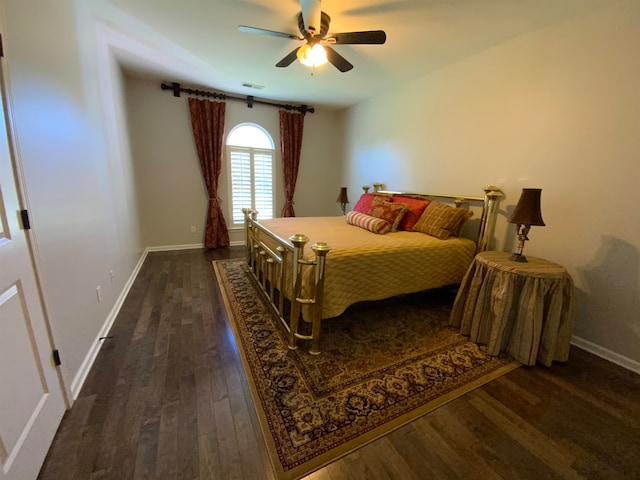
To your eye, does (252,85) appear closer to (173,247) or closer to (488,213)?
(173,247)

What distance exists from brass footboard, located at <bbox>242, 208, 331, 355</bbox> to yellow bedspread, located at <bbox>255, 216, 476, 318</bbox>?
85 millimetres

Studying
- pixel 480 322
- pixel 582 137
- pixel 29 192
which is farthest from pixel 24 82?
pixel 582 137

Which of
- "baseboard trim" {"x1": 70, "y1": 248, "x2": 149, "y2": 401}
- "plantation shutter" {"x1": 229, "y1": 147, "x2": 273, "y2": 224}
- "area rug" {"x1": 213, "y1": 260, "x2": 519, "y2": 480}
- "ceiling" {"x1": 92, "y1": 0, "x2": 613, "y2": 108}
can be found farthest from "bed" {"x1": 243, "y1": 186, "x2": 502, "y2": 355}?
"plantation shutter" {"x1": 229, "y1": 147, "x2": 273, "y2": 224}

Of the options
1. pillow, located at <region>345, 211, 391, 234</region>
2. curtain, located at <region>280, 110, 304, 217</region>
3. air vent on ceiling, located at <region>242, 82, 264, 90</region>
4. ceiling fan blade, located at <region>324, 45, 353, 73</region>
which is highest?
air vent on ceiling, located at <region>242, 82, 264, 90</region>

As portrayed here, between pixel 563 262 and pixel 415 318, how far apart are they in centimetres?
133

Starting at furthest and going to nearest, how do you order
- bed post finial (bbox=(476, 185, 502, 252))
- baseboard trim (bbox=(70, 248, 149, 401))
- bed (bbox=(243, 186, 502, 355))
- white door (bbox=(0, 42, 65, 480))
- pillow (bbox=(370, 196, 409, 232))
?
pillow (bbox=(370, 196, 409, 232)) → bed post finial (bbox=(476, 185, 502, 252)) → bed (bbox=(243, 186, 502, 355)) → baseboard trim (bbox=(70, 248, 149, 401)) → white door (bbox=(0, 42, 65, 480))

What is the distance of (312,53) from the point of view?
2.26 meters

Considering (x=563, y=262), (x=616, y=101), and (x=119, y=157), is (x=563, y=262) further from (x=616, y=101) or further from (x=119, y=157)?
(x=119, y=157)

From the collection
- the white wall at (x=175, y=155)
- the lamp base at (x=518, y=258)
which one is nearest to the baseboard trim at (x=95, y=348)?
the white wall at (x=175, y=155)

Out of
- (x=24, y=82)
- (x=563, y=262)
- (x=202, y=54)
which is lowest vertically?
(x=563, y=262)

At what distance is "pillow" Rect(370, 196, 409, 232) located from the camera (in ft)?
9.43

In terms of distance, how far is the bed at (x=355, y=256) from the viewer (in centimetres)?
187

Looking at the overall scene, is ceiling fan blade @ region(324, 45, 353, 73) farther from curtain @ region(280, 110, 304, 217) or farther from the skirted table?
curtain @ region(280, 110, 304, 217)

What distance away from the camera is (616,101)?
6.19 feet
